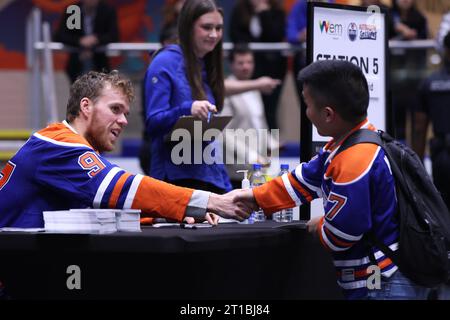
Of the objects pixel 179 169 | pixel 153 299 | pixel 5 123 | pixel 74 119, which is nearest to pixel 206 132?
pixel 179 169

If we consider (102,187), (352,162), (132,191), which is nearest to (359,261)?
(352,162)

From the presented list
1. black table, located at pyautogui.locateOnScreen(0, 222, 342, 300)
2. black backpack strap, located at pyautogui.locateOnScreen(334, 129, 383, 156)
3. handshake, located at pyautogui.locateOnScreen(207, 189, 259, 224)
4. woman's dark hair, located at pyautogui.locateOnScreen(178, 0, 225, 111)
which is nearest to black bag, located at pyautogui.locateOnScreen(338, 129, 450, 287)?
black backpack strap, located at pyautogui.locateOnScreen(334, 129, 383, 156)

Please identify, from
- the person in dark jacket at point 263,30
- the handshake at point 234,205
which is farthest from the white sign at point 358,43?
the person in dark jacket at point 263,30

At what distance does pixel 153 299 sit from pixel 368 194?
A: 1.00 meters

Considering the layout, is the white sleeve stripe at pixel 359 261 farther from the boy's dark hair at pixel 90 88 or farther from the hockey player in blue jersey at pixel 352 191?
the boy's dark hair at pixel 90 88

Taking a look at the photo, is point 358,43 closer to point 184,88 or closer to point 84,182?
point 184,88

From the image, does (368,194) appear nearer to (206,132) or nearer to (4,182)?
(4,182)

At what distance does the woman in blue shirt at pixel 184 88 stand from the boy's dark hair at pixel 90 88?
3.85ft

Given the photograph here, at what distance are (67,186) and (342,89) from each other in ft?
4.07

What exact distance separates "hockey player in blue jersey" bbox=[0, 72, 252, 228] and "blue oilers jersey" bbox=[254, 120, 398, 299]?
0.60m

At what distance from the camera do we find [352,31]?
237 inches

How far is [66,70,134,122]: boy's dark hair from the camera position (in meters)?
4.90

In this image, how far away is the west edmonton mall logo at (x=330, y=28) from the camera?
5.85m

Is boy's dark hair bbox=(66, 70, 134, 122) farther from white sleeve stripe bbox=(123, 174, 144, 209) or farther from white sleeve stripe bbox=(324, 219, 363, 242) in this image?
white sleeve stripe bbox=(324, 219, 363, 242)
